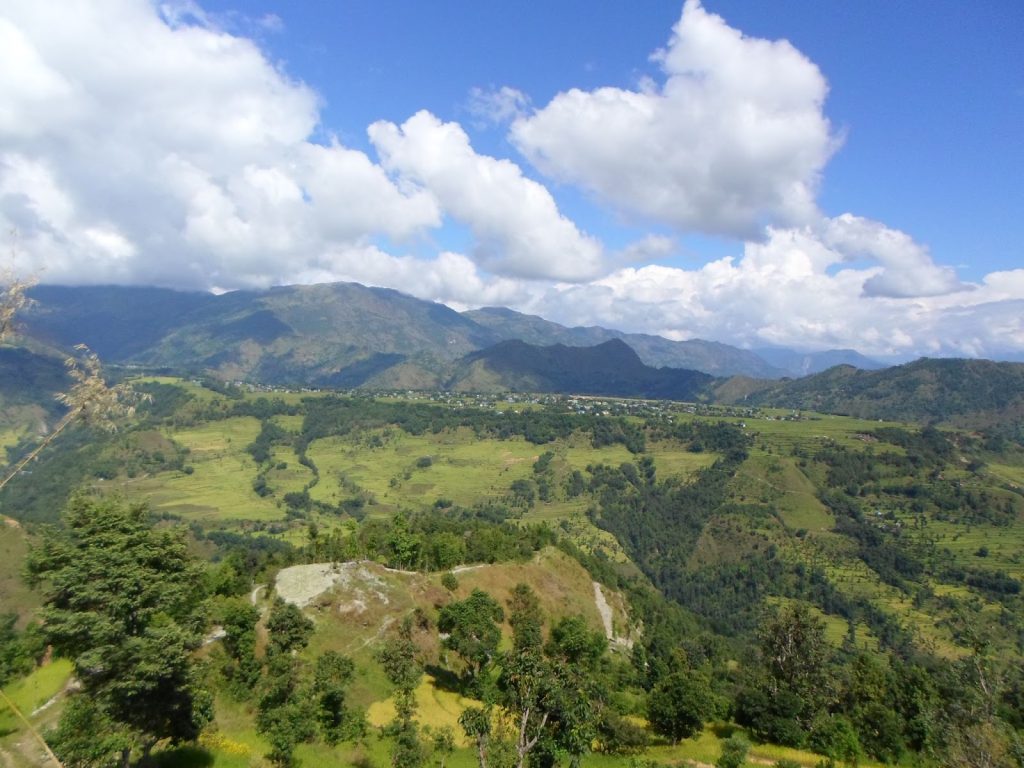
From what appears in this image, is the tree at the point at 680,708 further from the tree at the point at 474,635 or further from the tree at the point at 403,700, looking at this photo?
the tree at the point at 403,700

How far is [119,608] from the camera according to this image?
22172 millimetres

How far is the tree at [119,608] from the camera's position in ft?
72.0

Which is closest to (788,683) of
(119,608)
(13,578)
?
(119,608)

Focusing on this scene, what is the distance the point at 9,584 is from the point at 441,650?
329ft

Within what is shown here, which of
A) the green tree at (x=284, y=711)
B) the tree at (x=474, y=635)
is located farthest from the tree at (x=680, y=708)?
the green tree at (x=284, y=711)

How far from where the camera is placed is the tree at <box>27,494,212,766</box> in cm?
2195

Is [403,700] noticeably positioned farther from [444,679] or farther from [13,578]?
[13,578]

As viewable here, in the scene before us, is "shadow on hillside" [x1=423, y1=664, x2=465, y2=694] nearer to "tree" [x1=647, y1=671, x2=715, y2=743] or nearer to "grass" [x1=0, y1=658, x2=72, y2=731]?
"tree" [x1=647, y1=671, x2=715, y2=743]

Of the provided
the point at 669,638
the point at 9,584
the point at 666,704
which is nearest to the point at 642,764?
the point at 666,704

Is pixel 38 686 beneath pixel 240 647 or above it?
beneath

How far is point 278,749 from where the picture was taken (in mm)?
35781

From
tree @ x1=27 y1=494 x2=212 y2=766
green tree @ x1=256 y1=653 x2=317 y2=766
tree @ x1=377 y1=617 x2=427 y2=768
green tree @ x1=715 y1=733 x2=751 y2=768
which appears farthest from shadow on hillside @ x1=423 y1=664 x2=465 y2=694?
tree @ x1=27 y1=494 x2=212 y2=766

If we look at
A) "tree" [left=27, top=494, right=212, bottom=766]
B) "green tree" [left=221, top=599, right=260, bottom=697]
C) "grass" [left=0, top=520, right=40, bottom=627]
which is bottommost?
"grass" [left=0, top=520, right=40, bottom=627]

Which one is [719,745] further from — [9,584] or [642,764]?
[9,584]
